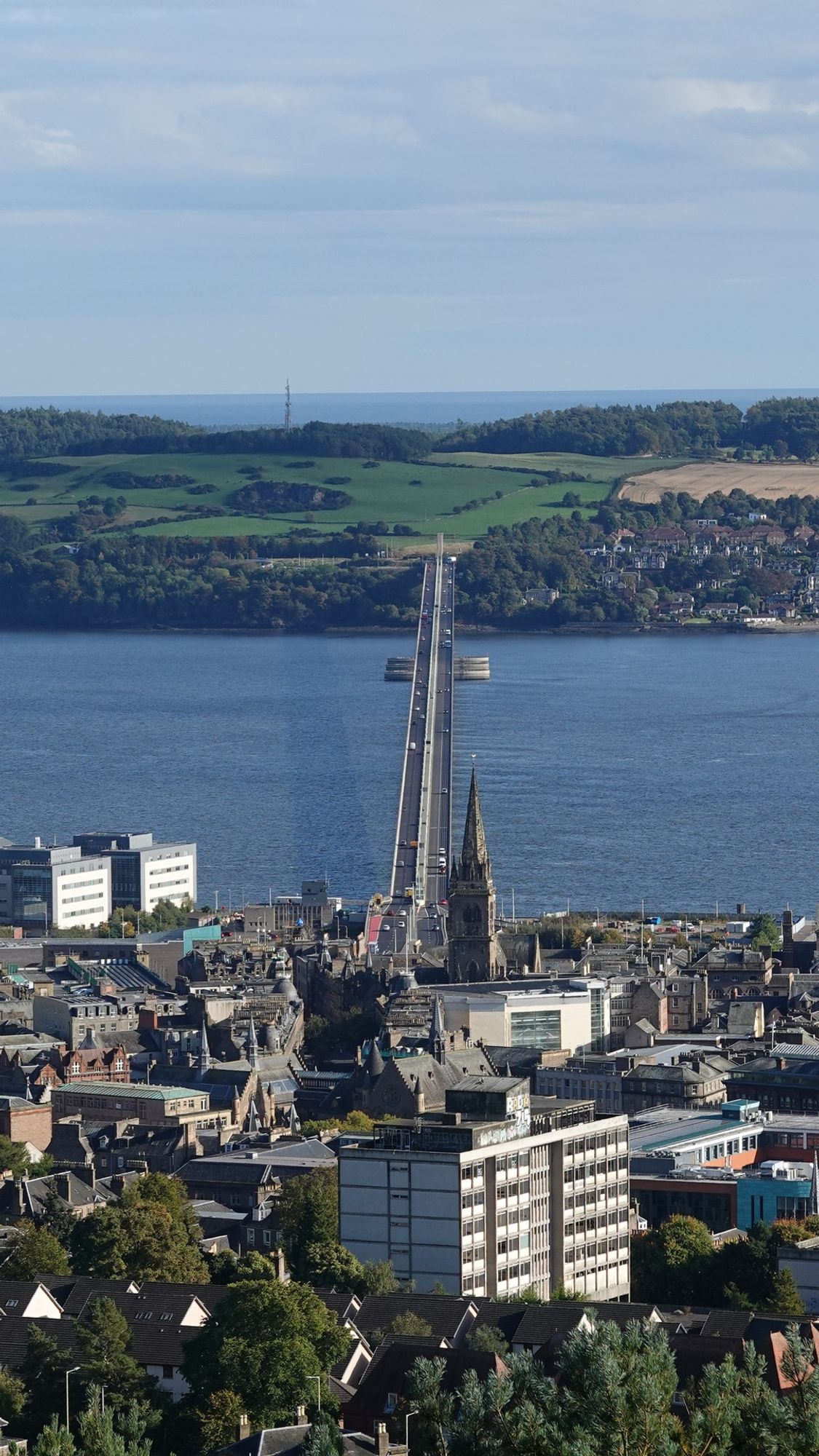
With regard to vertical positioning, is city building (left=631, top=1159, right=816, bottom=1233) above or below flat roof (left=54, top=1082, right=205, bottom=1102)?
above

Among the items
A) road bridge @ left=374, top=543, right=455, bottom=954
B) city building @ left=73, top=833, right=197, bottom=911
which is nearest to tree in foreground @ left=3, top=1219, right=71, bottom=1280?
road bridge @ left=374, top=543, right=455, bottom=954

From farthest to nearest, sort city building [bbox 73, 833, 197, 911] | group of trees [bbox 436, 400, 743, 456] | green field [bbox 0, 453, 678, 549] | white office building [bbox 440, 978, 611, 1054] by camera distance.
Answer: group of trees [bbox 436, 400, 743, 456] < green field [bbox 0, 453, 678, 549] < city building [bbox 73, 833, 197, 911] < white office building [bbox 440, 978, 611, 1054]

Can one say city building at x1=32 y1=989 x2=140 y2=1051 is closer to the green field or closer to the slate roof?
the slate roof

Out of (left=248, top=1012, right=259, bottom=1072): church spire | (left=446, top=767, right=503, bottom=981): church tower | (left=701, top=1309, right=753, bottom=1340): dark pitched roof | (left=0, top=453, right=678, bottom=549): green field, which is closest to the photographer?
(left=701, top=1309, right=753, bottom=1340): dark pitched roof

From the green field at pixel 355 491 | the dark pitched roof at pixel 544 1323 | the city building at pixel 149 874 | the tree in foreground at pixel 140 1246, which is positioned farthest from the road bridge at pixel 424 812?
the dark pitched roof at pixel 544 1323

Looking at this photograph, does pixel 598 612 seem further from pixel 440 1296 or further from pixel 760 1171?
pixel 440 1296

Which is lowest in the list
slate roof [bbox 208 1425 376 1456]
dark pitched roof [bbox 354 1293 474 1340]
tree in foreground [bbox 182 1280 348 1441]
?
dark pitched roof [bbox 354 1293 474 1340]
